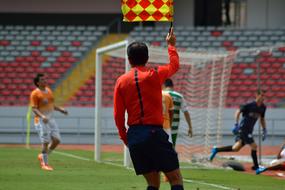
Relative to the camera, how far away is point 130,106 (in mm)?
8812

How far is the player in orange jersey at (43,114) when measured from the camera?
17.6 metres

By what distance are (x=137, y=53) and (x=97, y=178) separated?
670cm

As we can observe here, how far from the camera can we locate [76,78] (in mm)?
34406

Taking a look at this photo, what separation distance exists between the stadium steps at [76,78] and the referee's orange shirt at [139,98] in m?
23.8

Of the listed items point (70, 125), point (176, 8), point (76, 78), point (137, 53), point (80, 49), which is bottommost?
point (70, 125)

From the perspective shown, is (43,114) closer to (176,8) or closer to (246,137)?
(246,137)

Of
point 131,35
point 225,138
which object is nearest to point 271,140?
point 225,138

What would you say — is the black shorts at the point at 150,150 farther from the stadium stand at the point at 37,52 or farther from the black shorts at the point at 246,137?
the stadium stand at the point at 37,52

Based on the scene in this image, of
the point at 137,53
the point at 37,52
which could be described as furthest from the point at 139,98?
the point at 37,52

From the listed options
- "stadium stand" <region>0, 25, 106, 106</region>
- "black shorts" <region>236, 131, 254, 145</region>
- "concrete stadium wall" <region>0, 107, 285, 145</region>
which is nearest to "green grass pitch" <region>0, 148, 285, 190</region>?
"black shorts" <region>236, 131, 254, 145</region>

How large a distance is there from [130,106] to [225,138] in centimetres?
2164

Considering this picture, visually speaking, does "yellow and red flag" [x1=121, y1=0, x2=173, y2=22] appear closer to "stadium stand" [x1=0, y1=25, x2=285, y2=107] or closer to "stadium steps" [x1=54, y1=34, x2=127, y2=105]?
"stadium stand" [x1=0, y1=25, x2=285, y2=107]

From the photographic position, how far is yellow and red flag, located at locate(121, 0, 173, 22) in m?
9.89

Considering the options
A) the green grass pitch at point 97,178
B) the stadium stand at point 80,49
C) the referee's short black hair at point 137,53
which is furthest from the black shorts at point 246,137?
the stadium stand at point 80,49
